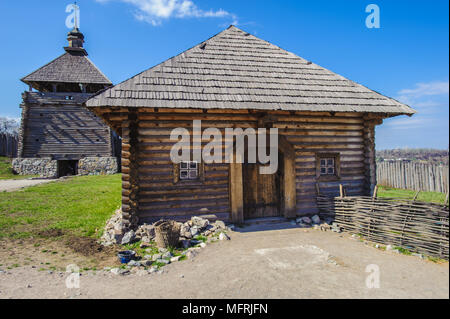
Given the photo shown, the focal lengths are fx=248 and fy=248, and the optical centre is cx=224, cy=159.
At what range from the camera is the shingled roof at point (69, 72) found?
2230cm

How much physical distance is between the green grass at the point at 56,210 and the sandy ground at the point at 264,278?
2.75m

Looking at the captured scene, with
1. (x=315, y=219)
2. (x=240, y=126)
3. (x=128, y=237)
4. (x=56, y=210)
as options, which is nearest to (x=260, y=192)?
(x=315, y=219)

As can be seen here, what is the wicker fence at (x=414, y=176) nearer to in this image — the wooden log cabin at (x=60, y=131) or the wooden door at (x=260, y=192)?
the wooden door at (x=260, y=192)

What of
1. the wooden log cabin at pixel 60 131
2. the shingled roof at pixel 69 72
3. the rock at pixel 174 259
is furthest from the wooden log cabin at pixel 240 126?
the shingled roof at pixel 69 72

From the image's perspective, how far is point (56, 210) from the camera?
9.55 m

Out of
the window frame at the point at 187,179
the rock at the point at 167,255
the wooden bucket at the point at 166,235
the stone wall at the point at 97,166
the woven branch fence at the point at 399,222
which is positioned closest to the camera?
the woven branch fence at the point at 399,222

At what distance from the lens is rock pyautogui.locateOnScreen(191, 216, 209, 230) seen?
684 cm

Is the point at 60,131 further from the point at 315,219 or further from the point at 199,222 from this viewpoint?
the point at 315,219

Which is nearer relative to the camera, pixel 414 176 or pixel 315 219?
pixel 315 219

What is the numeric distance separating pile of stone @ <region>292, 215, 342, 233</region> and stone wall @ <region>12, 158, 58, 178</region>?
22.0 metres

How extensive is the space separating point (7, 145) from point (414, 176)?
120ft

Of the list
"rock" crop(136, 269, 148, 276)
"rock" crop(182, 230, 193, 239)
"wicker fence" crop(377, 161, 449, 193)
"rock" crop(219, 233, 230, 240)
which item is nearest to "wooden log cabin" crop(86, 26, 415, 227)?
"rock" crop(182, 230, 193, 239)
